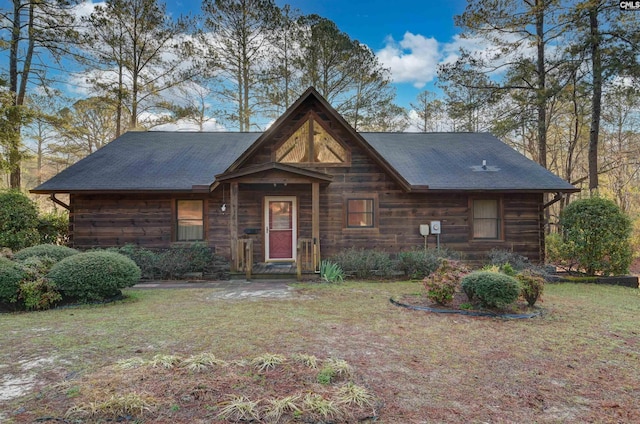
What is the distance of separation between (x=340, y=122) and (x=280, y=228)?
381cm

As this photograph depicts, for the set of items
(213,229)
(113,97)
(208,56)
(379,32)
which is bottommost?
(213,229)

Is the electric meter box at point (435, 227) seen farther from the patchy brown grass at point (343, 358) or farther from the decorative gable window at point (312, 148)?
the patchy brown grass at point (343, 358)

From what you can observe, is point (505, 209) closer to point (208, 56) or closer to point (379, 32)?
point (379, 32)

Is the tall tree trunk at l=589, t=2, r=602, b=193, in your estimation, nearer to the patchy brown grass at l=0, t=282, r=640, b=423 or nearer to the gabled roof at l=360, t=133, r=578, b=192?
the gabled roof at l=360, t=133, r=578, b=192

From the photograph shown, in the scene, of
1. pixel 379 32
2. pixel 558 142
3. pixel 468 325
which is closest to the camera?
pixel 468 325

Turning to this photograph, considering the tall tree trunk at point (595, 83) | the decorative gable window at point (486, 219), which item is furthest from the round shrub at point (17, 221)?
the tall tree trunk at point (595, 83)

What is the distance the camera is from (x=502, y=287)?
5969 millimetres

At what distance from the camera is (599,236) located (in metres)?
A: 10.0

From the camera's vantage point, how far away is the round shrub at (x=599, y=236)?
9.95 metres

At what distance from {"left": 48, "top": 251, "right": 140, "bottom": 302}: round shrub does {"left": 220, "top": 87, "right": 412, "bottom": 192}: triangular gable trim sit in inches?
178

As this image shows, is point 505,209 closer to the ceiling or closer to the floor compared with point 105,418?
closer to the ceiling

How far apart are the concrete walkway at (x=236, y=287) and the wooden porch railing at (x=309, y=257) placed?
31.7 inches

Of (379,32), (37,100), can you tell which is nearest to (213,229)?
(37,100)

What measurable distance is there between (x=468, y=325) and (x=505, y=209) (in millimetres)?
7545
